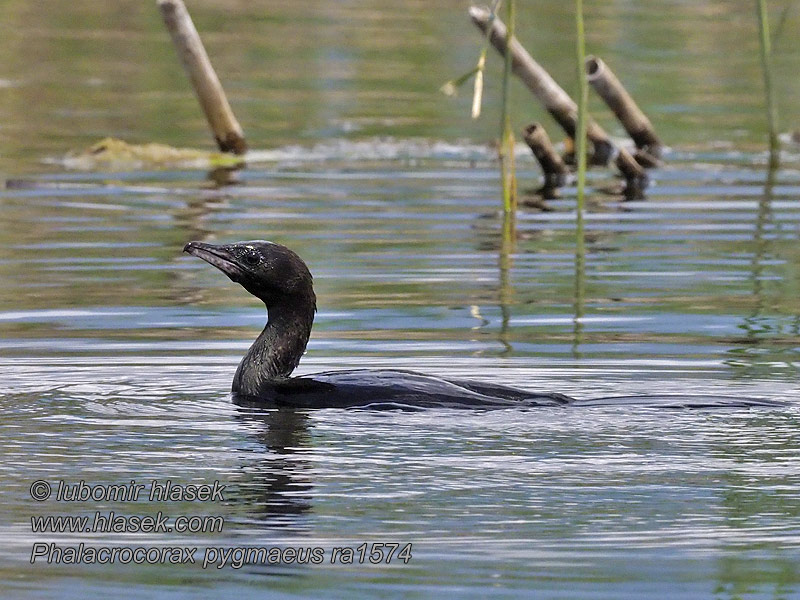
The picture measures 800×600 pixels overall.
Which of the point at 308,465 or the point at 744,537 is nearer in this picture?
the point at 744,537

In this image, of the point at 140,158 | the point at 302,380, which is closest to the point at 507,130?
the point at 302,380

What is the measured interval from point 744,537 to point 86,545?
7.14 ft

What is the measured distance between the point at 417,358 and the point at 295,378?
1288 millimetres

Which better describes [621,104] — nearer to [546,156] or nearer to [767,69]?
[546,156]

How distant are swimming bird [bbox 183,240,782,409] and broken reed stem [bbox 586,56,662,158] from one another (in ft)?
31.5

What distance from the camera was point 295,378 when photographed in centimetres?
882

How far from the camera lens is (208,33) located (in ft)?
107

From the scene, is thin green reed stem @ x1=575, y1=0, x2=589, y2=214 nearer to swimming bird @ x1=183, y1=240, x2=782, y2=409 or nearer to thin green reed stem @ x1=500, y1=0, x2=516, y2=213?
thin green reed stem @ x1=500, y1=0, x2=516, y2=213

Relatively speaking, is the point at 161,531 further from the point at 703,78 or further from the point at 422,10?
the point at 422,10

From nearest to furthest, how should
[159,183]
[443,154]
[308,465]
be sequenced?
[308,465]
[159,183]
[443,154]

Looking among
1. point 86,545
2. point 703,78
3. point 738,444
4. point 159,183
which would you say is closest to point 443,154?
point 159,183

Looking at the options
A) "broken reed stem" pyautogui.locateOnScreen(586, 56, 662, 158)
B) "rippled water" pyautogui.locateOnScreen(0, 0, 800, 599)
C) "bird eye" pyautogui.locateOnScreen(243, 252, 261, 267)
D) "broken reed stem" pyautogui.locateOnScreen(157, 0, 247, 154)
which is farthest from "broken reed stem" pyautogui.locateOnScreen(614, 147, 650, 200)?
"bird eye" pyautogui.locateOnScreen(243, 252, 261, 267)

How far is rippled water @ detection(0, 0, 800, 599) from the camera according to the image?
6.30 m

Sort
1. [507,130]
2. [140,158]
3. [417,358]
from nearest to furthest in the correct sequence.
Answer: [417,358] → [507,130] → [140,158]
